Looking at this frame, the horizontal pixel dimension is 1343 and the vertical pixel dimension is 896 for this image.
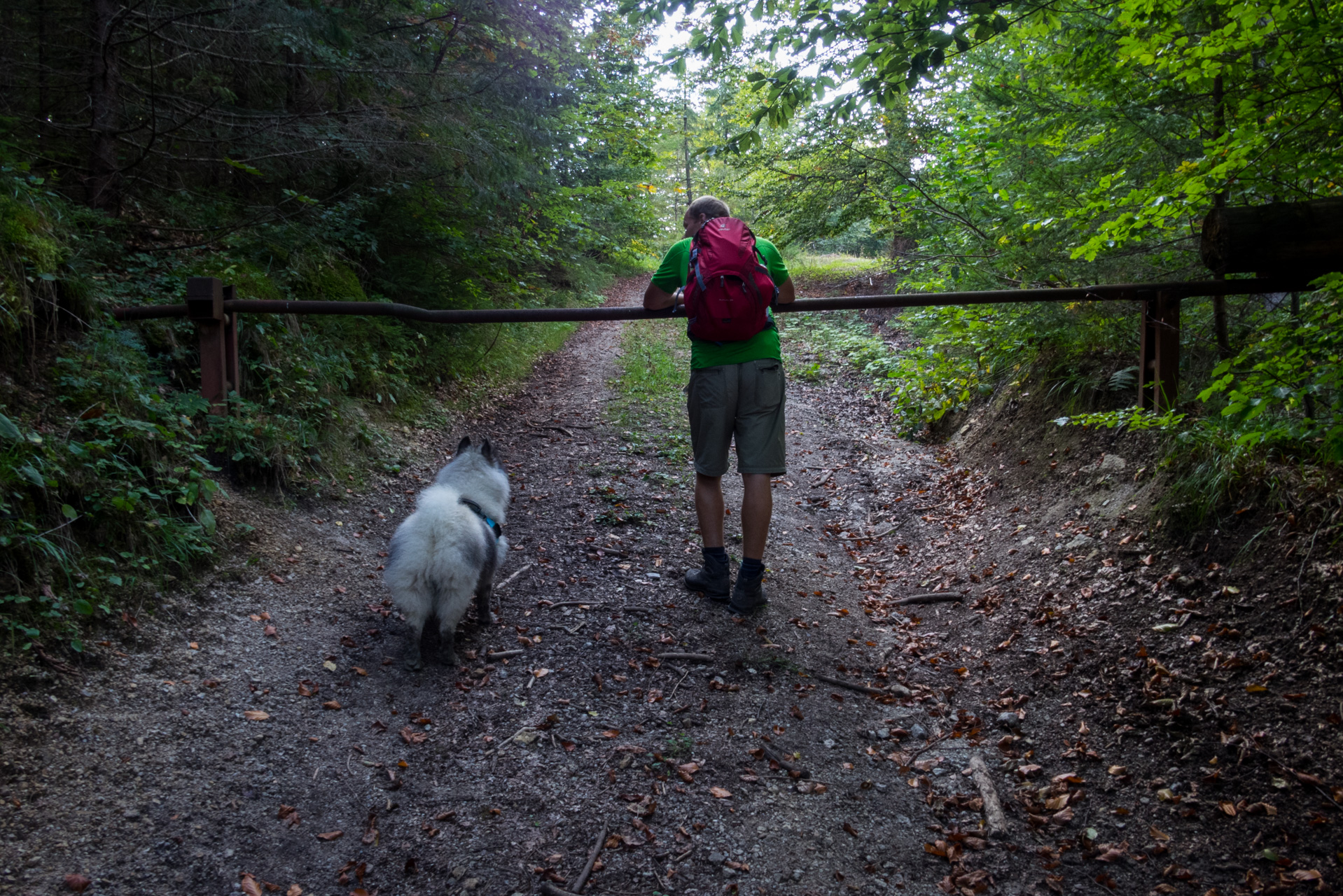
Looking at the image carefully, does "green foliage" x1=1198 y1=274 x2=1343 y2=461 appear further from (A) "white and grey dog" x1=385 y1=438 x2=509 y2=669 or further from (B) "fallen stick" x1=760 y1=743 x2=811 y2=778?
(A) "white and grey dog" x1=385 y1=438 x2=509 y2=669

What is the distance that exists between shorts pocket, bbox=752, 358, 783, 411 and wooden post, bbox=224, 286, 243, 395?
12.5ft

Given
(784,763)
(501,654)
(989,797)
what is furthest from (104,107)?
(989,797)

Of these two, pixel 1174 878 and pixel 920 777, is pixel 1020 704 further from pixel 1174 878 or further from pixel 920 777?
pixel 1174 878

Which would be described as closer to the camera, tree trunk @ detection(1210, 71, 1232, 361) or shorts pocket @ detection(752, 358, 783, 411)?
tree trunk @ detection(1210, 71, 1232, 361)

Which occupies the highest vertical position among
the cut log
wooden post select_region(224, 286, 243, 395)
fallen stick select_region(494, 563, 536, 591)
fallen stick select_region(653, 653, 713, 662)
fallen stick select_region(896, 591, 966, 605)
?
the cut log

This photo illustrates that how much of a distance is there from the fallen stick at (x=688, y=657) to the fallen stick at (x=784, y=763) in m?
0.78

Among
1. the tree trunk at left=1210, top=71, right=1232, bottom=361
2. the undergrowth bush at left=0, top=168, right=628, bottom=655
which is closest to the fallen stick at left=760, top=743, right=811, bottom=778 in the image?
the undergrowth bush at left=0, top=168, right=628, bottom=655

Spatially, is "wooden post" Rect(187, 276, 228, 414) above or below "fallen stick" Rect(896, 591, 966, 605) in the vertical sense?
above

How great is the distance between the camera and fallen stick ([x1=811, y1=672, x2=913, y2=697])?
4047 millimetres

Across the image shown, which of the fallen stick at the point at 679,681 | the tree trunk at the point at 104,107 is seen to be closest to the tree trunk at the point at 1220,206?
the fallen stick at the point at 679,681

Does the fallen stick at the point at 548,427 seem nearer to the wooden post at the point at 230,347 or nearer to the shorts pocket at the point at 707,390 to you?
the wooden post at the point at 230,347

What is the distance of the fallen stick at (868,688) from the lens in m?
4.05

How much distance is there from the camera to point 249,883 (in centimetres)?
251

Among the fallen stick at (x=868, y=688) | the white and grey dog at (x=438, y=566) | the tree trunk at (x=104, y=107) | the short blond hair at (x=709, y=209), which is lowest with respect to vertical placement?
the fallen stick at (x=868, y=688)
